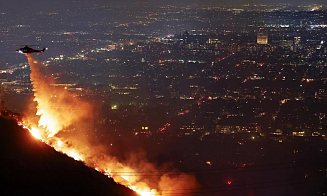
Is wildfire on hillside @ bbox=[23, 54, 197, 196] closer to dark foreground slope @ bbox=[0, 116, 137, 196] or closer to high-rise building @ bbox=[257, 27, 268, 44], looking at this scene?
dark foreground slope @ bbox=[0, 116, 137, 196]

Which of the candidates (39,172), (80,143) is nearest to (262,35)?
(80,143)

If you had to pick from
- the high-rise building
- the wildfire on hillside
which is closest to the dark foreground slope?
the wildfire on hillside

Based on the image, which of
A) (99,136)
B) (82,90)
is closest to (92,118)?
(99,136)

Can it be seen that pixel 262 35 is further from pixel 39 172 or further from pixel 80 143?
pixel 39 172

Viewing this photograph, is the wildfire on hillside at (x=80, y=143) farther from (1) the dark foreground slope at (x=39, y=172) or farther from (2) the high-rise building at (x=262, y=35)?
(2) the high-rise building at (x=262, y=35)

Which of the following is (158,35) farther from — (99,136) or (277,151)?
(277,151)

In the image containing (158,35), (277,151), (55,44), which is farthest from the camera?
(158,35)
